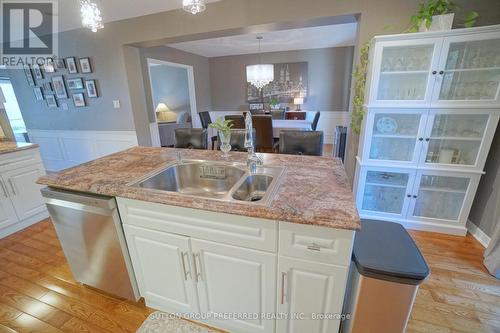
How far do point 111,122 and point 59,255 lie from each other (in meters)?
2.14

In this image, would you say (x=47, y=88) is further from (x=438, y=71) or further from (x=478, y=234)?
(x=478, y=234)

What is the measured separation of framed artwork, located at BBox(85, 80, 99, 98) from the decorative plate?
3972 mm

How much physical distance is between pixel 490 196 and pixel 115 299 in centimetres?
330

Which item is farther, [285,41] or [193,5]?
[285,41]

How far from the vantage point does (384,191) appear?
232 centimetres

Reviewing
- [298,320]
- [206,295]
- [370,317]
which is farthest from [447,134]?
[206,295]

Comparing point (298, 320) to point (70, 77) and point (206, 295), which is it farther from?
point (70, 77)

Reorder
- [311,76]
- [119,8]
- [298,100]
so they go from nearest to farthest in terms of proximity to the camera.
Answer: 1. [119,8]
2. [311,76]
3. [298,100]

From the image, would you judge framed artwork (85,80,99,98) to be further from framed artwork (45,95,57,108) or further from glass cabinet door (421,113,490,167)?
glass cabinet door (421,113,490,167)

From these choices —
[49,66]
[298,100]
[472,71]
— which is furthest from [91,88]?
[472,71]

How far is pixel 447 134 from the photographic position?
202cm

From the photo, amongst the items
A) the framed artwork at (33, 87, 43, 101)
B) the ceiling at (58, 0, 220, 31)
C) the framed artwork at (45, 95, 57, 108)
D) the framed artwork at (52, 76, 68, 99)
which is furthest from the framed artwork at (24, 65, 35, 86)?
the ceiling at (58, 0, 220, 31)

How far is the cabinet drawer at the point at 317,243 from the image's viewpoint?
2.96 ft

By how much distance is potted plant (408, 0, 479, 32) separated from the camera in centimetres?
171
